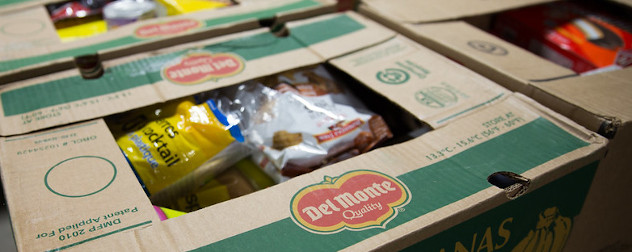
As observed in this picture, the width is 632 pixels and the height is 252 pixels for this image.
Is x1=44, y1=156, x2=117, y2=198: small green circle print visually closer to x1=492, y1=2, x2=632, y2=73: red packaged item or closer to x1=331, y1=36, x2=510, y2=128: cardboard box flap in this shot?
x1=331, y1=36, x2=510, y2=128: cardboard box flap

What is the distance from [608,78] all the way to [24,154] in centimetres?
99

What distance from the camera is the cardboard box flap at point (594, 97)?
78 cm

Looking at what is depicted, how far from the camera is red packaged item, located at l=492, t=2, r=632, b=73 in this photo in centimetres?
120

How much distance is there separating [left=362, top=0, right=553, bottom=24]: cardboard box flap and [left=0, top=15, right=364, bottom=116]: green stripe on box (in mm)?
134

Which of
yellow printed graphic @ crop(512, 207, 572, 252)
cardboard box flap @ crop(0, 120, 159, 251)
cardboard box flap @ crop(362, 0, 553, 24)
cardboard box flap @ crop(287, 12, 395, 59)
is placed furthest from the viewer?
cardboard box flap @ crop(362, 0, 553, 24)

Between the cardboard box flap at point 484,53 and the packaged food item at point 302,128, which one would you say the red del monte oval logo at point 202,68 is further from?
the cardboard box flap at point 484,53

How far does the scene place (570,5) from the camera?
1432mm

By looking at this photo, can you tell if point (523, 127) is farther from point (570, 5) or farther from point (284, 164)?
point (570, 5)

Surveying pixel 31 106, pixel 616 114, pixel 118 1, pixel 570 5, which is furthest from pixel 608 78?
pixel 118 1

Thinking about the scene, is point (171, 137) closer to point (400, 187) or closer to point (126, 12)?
point (400, 187)

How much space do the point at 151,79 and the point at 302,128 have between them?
286mm

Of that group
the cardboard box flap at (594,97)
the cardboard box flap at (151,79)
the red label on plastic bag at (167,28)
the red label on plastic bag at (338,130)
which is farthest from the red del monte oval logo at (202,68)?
the cardboard box flap at (594,97)

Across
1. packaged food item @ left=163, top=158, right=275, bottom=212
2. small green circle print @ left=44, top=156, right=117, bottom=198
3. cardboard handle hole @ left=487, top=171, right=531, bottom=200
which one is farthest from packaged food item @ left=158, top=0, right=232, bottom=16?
cardboard handle hole @ left=487, top=171, right=531, bottom=200

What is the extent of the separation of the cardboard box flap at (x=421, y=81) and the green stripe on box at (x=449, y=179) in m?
0.09
